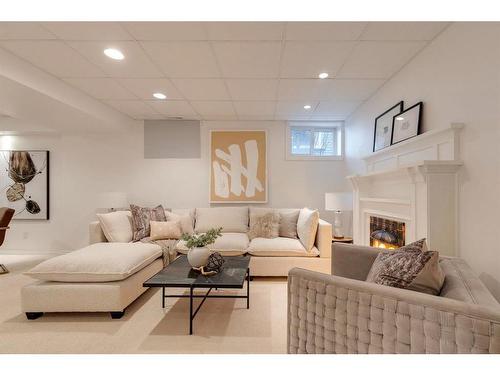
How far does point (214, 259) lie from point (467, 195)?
2.03 metres

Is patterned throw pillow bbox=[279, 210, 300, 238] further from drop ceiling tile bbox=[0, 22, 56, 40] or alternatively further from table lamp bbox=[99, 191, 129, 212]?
drop ceiling tile bbox=[0, 22, 56, 40]

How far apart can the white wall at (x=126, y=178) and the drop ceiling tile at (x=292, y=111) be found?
11.8 inches

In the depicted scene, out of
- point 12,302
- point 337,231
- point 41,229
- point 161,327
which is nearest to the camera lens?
point 161,327

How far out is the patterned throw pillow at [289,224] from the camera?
141 inches

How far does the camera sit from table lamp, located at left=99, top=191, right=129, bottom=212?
3819mm

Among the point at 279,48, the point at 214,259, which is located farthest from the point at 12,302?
the point at 279,48

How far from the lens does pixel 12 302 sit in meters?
2.45

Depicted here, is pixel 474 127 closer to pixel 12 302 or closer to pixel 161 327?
pixel 161 327

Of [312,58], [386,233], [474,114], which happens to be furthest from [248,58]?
[386,233]

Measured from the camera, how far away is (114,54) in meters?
2.23

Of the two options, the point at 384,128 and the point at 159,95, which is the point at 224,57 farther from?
the point at 384,128

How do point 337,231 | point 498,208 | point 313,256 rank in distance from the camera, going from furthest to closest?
point 337,231 → point 313,256 → point 498,208

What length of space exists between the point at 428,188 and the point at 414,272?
0.95 meters

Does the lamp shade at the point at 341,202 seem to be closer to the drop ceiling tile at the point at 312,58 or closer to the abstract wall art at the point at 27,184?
the drop ceiling tile at the point at 312,58
